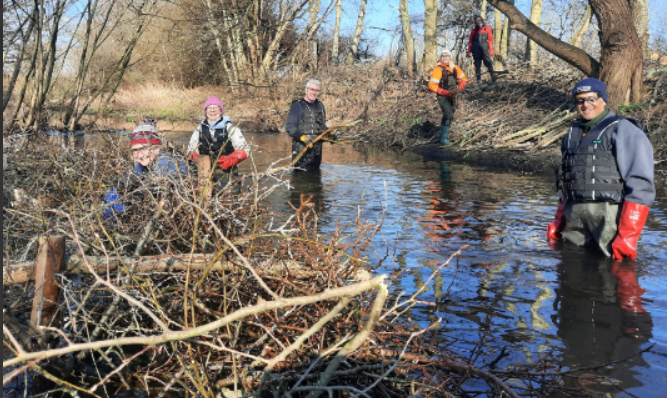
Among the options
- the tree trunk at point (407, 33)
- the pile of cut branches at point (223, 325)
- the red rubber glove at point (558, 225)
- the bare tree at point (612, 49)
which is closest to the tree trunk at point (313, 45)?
the tree trunk at point (407, 33)

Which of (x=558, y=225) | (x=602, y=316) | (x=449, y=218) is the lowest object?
(x=602, y=316)

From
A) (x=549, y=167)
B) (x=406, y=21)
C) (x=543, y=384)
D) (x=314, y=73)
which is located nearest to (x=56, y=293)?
(x=543, y=384)

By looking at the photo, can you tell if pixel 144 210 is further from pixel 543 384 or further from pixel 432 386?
pixel 543 384

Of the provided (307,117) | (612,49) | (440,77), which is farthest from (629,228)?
(440,77)

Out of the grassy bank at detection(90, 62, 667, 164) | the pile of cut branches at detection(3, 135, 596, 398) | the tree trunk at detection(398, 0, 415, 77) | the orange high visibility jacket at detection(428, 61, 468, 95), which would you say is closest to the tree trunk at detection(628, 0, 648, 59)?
the grassy bank at detection(90, 62, 667, 164)

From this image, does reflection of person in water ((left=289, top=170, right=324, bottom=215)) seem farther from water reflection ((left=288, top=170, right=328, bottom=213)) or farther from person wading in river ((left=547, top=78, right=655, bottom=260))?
person wading in river ((left=547, top=78, right=655, bottom=260))

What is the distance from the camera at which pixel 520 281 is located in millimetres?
5801

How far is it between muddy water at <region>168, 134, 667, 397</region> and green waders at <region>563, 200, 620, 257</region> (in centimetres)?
19

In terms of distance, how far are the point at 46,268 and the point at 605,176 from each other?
490cm

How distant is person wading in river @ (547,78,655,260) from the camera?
5.68m

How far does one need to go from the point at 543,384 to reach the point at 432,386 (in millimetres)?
810

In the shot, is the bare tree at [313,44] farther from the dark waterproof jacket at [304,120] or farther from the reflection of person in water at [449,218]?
the reflection of person in water at [449,218]

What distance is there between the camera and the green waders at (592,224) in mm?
6023

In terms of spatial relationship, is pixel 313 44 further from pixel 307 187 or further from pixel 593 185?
pixel 593 185
